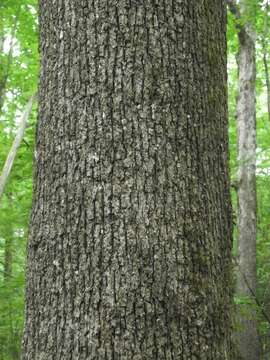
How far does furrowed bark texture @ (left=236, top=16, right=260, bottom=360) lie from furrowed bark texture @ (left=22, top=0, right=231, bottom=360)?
7478mm

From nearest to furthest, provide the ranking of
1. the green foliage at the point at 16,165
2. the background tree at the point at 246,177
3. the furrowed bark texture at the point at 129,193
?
the furrowed bark texture at the point at 129,193
the background tree at the point at 246,177
the green foliage at the point at 16,165

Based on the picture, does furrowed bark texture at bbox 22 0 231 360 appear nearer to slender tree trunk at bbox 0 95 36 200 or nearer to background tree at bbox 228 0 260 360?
slender tree trunk at bbox 0 95 36 200

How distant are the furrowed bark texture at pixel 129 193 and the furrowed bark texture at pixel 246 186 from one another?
748cm

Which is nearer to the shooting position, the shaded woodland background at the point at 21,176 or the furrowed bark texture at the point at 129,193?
the furrowed bark texture at the point at 129,193

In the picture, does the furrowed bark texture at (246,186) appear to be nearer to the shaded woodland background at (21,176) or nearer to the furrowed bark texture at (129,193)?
the shaded woodland background at (21,176)

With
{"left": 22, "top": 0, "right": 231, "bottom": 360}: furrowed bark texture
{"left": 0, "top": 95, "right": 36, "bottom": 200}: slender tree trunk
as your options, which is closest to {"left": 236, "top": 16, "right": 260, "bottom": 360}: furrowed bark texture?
{"left": 0, "top": 95, "right": 36, "bottom": 200}: slender tree trunk

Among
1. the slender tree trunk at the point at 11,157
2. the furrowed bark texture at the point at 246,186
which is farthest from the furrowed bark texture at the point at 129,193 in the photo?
the furrowed bark texture at the point at 246,186

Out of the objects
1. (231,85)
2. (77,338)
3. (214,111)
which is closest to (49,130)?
(214,111)

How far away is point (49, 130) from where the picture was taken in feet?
7.18

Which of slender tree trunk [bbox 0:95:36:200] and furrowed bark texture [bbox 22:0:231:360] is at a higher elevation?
slender tree trunk [bbox 0:95:36:200]

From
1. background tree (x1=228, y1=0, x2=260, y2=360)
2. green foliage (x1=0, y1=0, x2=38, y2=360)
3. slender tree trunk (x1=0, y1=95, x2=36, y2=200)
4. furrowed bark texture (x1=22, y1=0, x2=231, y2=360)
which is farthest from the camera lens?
green foliage (x1=0, y1=0, x2=38, y2=360)

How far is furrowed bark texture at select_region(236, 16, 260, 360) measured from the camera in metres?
9.44

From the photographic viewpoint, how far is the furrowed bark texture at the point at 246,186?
9.44m

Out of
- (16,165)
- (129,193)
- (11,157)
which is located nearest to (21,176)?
(16,165)
